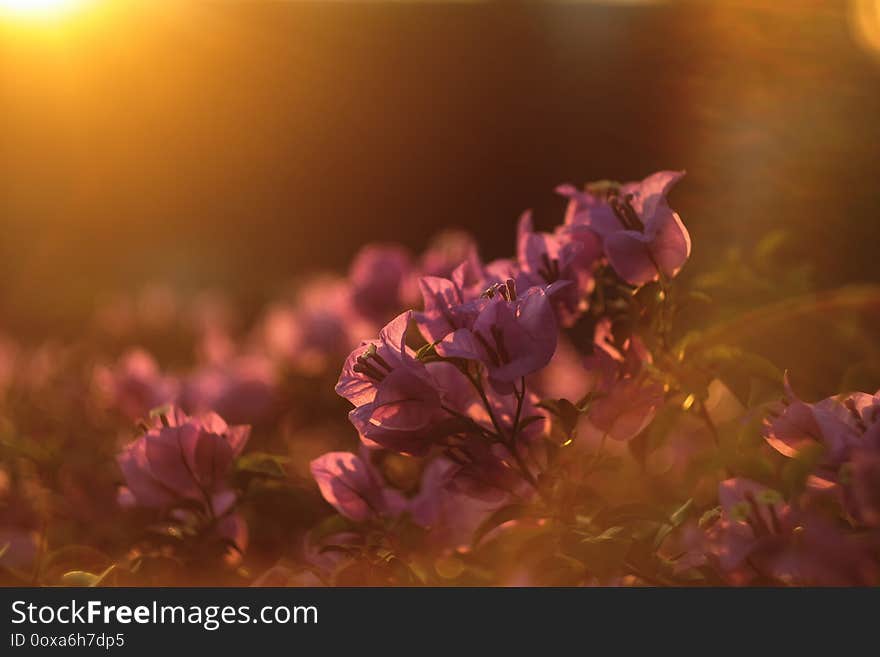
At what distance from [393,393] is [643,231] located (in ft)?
0.90

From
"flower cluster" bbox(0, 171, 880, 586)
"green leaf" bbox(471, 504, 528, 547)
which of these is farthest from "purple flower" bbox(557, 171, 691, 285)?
"green leaf" bbox(471, 504, 528, 547)

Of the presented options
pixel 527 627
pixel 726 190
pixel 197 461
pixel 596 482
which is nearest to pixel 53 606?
pixel 197 461

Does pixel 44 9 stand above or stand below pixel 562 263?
above

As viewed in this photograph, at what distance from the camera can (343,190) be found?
5559 millimetres

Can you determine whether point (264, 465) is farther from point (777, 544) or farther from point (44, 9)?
point (44, 9)

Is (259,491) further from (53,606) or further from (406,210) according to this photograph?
(406,210)

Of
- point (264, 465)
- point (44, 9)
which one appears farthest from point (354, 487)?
point (44, 9)

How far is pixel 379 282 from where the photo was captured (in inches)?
62.3

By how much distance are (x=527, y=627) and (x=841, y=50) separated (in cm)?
142

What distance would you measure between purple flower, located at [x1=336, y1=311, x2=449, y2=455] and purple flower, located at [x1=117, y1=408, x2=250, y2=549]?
19 centimetres

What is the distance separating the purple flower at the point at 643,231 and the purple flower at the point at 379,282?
77 centimetres

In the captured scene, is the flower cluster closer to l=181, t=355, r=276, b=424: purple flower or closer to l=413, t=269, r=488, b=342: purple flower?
l=413, t=269, r=488, b=342: purple flower

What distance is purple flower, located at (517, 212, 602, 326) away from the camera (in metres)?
0.84

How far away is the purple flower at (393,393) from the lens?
0.70 meters
